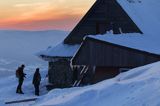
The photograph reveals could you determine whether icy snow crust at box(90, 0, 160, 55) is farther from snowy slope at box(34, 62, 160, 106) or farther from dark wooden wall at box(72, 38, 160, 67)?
snowy slope at box(34, 62, 160, 106)

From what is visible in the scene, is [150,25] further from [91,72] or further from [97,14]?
[91,72]

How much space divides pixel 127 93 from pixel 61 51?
19359 millimetres

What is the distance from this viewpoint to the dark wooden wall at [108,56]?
24.4m

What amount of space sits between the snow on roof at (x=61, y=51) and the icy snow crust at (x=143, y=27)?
13.2 feet

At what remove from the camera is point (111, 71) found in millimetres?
26062

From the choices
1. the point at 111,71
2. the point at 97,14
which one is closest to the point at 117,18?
the point at 97,14

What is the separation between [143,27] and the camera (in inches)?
1219

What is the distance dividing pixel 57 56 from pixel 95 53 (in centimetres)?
728

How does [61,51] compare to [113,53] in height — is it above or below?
below

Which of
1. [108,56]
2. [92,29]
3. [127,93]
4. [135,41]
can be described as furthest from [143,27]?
[127,93]

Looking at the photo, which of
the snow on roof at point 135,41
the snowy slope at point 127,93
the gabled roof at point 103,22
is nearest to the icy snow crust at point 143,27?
the snow on roof at point 135,41

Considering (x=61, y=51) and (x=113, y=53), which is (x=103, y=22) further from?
(x=113, y=53)

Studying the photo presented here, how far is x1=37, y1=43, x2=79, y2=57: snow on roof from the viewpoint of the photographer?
32.7m

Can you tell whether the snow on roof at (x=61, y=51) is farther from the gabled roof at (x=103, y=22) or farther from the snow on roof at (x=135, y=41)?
the snow on roof at (x=135, y=41)
